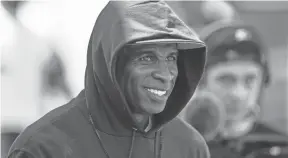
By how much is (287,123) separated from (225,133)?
8.50 feet

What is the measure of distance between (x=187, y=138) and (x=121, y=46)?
0.57 metres

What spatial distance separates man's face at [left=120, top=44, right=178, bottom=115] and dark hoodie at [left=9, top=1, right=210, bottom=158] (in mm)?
44

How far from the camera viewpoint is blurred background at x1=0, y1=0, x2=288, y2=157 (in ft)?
20.9

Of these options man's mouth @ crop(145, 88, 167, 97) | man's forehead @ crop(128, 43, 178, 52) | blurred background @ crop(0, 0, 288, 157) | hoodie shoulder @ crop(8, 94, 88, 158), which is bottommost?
blurred background @ crop(0, 0, 288, 157)

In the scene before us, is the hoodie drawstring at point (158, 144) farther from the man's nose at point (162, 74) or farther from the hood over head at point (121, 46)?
the man's nose at point (162, 74)

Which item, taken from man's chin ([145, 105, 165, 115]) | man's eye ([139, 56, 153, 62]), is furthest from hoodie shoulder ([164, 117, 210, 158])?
man's eye ([139, 56, 153, 62])

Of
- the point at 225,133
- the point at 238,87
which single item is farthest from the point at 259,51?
the point at 225,133

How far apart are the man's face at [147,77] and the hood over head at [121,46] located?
4 cm

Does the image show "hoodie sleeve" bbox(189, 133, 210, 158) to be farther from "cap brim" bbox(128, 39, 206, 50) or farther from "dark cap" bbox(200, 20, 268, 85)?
"dark cap" bbox(200, 20, 268, 85)

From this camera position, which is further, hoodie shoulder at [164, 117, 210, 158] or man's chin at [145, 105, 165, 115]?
hoodie shoulder at [164, 117, 210, 158]

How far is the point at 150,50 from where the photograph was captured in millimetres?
2396

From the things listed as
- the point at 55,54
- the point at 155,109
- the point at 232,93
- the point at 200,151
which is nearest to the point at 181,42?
the point at 155,109

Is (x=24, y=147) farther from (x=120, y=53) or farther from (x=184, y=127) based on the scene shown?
(x=184, y=127)

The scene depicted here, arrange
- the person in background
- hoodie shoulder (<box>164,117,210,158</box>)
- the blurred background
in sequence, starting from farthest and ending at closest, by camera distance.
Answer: the blurred background, the person in background, hoodie shoulder (<box>164,117,210,158</box>)
